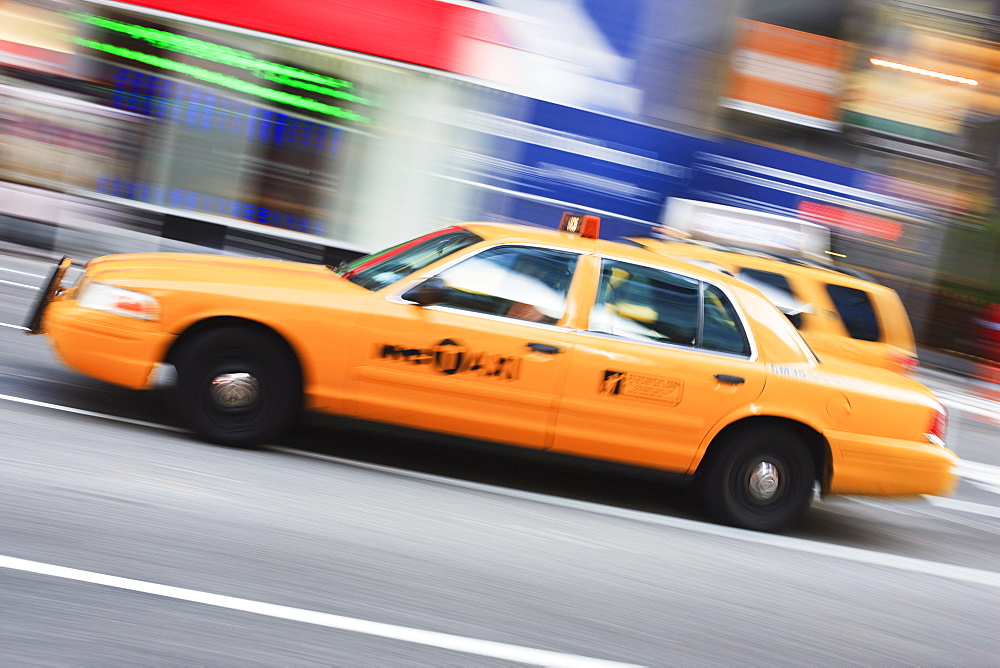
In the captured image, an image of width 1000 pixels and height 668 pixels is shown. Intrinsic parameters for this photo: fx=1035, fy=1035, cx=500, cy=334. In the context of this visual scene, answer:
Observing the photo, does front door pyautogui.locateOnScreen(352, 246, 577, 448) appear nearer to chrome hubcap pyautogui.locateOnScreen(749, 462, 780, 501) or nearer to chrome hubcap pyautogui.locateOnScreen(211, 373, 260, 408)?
chrome hubcap pyautogui.locateOnScreen(211, 373, 260, 408)

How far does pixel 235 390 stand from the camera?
5.82 m

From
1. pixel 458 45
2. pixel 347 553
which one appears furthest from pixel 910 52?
pixel 347 553

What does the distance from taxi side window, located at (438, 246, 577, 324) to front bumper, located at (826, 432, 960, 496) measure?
1841mm

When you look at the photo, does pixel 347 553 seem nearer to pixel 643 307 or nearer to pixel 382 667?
pixel 382 667

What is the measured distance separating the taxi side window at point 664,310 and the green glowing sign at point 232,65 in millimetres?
10582

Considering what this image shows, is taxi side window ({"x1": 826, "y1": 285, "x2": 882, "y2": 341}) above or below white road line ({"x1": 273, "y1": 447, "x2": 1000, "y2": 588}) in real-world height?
above

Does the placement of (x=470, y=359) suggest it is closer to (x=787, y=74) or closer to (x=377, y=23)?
(x=377, y=23)

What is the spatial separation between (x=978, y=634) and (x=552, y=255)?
3021mm

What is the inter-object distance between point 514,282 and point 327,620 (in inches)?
102

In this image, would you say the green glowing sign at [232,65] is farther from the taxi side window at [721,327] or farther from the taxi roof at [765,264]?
the taxi side window at [721,327]

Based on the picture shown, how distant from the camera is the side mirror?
5871 millimetres

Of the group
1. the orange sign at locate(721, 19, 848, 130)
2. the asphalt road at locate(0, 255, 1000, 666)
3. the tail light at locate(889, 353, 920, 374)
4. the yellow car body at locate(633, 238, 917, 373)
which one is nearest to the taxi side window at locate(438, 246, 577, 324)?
the asphalt road at locate(0, 255, 1000, 666)

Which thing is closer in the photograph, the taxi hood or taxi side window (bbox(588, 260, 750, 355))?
the taxi hood

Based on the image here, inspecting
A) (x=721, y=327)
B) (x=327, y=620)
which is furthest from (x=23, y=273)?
(x=327, y=620)
